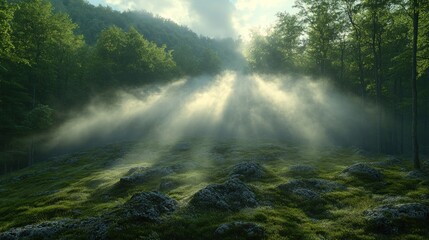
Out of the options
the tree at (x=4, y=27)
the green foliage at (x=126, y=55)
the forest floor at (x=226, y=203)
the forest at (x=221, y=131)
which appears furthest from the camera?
the green foliage at (x=126, y=55)

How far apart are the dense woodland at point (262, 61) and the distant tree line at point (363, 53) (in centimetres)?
26

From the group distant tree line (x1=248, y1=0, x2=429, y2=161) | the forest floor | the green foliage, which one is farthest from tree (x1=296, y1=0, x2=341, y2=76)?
the green foliage

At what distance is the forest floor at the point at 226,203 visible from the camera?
25078 mm

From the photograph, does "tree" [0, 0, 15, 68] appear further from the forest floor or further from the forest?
the forest floor

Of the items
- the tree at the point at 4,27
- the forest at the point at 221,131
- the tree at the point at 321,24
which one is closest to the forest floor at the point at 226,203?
the forest at the point at 221,131

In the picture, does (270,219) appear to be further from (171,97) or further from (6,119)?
(171,97)

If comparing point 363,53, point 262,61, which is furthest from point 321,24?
point 262,61

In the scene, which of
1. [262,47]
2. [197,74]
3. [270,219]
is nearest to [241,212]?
[270,219]

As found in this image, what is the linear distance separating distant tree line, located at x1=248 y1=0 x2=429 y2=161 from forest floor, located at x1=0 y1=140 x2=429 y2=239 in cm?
2349

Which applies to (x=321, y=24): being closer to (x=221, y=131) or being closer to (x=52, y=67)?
(x=221, y=131)

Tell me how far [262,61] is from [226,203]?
260 ft

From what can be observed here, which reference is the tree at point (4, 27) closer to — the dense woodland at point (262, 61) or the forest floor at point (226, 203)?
the dense woodland at point (262, 61)

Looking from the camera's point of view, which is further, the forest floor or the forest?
the forest

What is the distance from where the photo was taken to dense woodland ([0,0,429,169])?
6944 centimetres
